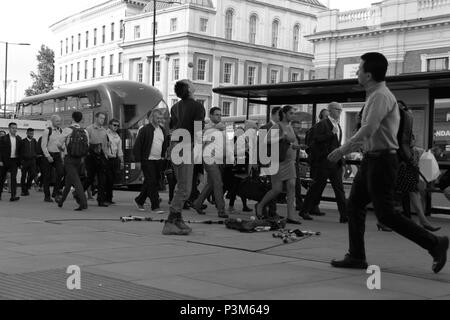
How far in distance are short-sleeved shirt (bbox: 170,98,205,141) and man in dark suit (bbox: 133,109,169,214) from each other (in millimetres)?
3729

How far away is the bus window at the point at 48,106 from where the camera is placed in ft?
86.4

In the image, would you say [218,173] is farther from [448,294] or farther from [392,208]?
[448,294]

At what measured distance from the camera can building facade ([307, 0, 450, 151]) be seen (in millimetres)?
42594

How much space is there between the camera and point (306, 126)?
14867mm

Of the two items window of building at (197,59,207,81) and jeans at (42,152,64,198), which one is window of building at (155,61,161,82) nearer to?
window of building at (197,59,207,81)

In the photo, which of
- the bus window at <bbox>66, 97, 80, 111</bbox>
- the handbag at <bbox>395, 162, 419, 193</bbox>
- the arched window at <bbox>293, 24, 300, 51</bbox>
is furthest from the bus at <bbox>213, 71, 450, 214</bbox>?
the arched window at <bbox>293, 24, 300, 51</bbox>

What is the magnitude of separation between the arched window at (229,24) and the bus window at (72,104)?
4940cm

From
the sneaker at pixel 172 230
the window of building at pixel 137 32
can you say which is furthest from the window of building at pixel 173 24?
the sneaker at pixel 172 230

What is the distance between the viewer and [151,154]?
42.0ft

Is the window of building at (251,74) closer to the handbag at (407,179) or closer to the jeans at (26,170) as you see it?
the jeans at (26,170)

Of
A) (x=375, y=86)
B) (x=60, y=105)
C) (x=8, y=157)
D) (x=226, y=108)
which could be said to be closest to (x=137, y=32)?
(x=226, y=108)

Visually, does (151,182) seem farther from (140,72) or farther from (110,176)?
(140,72)
